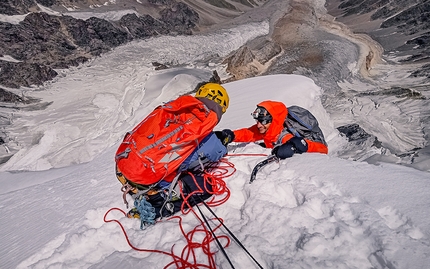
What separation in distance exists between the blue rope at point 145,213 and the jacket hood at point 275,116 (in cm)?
168

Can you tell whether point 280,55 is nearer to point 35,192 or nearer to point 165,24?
point 165,24

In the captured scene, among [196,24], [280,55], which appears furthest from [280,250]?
[196,24]

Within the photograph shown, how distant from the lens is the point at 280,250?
2656mm

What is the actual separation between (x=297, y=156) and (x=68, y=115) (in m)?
10.8

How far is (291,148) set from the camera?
377cm

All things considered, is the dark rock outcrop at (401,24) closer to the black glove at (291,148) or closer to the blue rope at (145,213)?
the black glove at (291,148)

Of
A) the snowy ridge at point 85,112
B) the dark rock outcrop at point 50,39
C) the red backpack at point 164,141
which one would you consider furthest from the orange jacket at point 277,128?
the dark rock outcrop at point 50,39

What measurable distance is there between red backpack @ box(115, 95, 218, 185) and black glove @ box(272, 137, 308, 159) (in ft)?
3.05

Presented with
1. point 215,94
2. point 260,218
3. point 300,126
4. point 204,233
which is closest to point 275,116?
point 300,126

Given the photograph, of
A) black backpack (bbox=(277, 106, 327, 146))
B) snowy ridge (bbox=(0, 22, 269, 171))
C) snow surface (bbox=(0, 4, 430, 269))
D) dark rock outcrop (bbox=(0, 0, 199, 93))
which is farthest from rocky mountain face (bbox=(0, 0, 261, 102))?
black backpack (bbox=(277, 106, 327, 146))

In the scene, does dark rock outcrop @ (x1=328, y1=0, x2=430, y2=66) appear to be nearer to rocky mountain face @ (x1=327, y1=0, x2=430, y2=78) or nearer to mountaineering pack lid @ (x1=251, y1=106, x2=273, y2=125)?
rocky mountain face @ (x1=327, y1=0, x2=430, y2=78)

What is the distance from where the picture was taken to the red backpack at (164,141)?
10.1 feet

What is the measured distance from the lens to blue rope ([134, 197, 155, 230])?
3260 millimetres

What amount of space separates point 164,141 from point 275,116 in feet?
4.87
